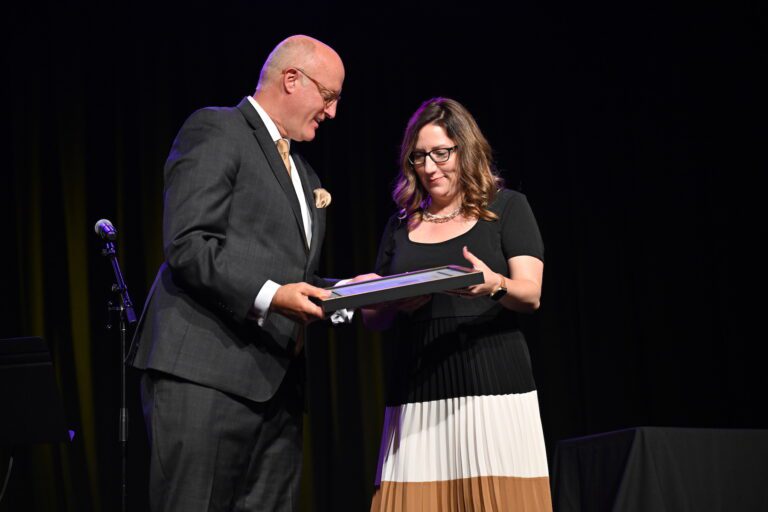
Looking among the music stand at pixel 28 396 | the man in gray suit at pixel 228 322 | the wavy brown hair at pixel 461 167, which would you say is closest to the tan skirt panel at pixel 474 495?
the man in gray suit at pixel 228 322

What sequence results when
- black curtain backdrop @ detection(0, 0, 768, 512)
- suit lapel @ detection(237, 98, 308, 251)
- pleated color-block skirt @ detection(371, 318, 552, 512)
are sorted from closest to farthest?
suit lapel @ detection(237, 98, 308, 251), pleated color-block skirt @ detection(371, 318, 552, 512), black curtain backdrop @ detection(0, 0, 768, 512)

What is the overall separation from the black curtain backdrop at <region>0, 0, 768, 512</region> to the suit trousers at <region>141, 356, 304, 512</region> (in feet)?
6.95

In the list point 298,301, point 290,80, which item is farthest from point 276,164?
point 298,301

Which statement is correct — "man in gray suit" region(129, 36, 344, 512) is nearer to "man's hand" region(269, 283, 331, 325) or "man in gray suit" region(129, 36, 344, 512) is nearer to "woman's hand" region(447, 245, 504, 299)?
"man's hand" region(269, 283, 331, 325)

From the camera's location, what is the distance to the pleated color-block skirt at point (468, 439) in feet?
6.77

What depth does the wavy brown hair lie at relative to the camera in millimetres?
2338

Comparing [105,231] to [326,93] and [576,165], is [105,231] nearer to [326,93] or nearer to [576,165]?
[326,93]

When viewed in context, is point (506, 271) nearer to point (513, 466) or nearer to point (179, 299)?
point (513, 466)

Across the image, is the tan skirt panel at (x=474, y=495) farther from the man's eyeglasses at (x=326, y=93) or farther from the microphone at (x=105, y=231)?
the microphone at (x=105, y=231)

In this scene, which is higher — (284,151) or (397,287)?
(284,151)

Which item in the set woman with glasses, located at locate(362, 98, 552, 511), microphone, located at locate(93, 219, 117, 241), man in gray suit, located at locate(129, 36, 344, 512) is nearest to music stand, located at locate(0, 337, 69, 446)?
microphone, located at locate(93, 219, 117, 241)

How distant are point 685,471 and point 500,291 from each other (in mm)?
753

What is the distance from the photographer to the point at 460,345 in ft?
7.20

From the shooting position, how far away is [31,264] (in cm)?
362
